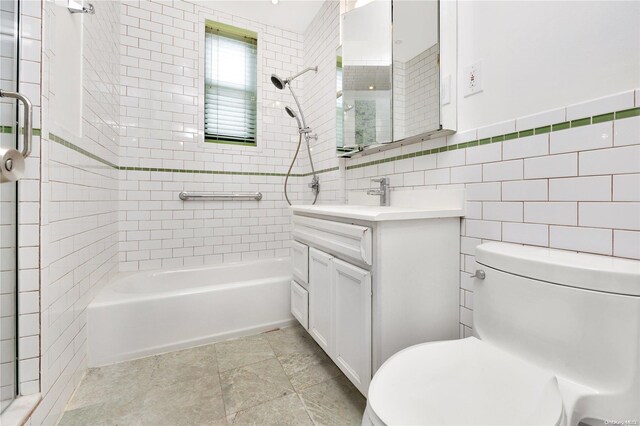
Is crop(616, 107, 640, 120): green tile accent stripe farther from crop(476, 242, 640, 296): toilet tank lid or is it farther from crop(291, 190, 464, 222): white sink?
crop(291, 190, 464, 222): white sink

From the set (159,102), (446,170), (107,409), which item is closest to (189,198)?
(159,102)

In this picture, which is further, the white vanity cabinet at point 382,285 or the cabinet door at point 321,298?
the cabinet door at point 321,298

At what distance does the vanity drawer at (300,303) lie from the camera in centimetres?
156

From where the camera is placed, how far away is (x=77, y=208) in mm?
1333

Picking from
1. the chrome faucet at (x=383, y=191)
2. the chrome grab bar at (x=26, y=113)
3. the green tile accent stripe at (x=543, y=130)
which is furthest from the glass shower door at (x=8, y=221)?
the green tile accent stripe at (x=543, y=130)

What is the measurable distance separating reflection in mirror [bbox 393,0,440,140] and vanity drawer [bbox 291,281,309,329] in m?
1.06

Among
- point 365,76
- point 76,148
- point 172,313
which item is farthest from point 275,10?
point 172,313

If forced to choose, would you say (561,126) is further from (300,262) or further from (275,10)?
(275,10)

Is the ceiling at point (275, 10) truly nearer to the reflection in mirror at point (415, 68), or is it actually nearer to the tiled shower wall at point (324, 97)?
the tiled shower wall at point (324, 97)

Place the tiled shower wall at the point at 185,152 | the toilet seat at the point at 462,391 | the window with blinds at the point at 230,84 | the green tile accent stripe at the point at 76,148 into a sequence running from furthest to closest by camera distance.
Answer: the window with blinds at the point at 230,84 < the tiled shower wall at the point at 185,152 < the green tile accent stripe at the point at 76,148 < the toilet seat at the point at 462,391

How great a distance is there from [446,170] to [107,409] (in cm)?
188

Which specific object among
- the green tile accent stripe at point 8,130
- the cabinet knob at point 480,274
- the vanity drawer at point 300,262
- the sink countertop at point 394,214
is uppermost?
the green tile accent stripe at point 8,130

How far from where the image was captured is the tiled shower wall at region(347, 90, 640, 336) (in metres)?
0.77

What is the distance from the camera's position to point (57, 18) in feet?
3.75
